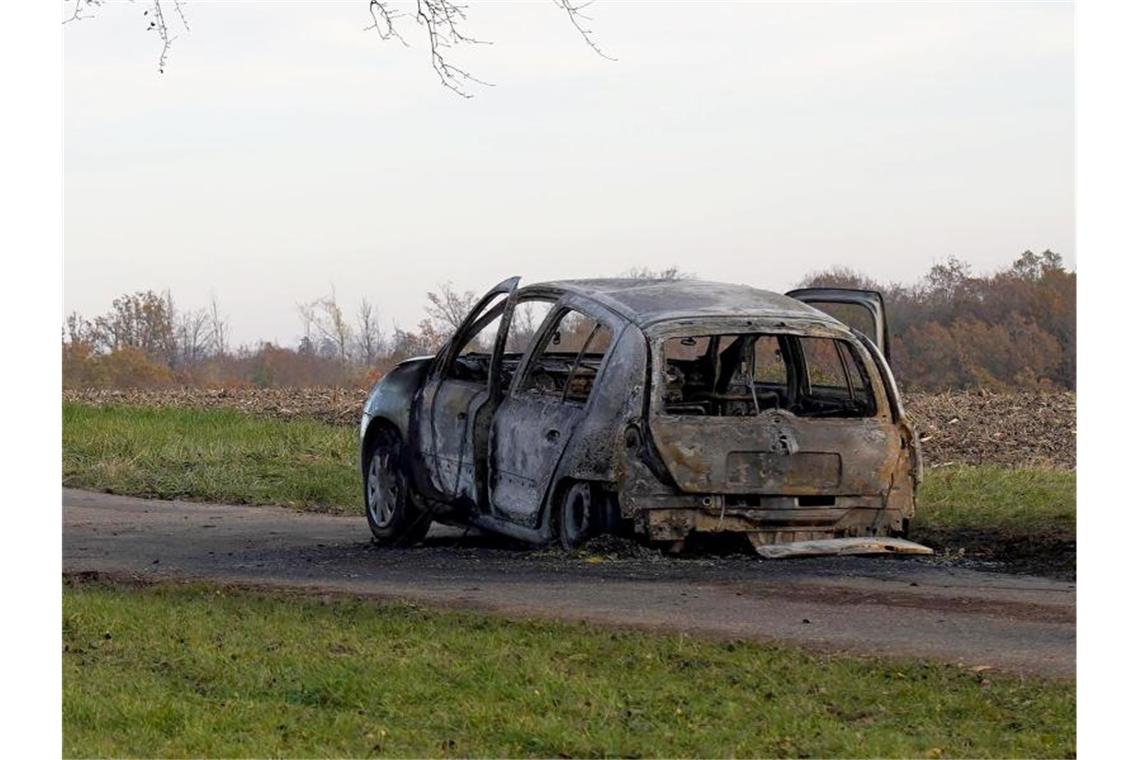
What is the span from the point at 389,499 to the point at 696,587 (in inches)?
147

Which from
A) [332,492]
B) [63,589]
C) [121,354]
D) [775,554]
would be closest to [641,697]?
[775,554]

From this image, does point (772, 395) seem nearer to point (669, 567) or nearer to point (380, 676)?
point (669, 567)

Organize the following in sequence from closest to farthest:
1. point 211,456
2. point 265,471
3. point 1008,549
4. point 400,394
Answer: point 1008,549 < point 400,394 < point 265,471 < point 211,456

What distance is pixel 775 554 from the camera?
11.5 metres

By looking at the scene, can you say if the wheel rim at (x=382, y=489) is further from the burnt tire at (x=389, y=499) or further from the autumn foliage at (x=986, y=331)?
the autumn foliage at (x=986, y=331)

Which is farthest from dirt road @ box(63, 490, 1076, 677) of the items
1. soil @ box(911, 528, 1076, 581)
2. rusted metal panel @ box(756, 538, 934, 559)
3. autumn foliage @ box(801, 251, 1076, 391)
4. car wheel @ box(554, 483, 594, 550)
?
autumn foliage @ box(801, 251, 1076, 391)

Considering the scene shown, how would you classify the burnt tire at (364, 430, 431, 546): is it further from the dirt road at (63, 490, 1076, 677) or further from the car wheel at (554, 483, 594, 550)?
the car wheel at (554, 483, 594, 550)

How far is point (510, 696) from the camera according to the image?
7.84 meters

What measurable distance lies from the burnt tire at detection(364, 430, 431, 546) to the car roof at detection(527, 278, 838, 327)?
1725 mm

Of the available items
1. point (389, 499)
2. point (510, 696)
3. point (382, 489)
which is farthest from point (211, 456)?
point (510, 696)

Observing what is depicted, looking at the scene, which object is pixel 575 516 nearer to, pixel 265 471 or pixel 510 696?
pixel 510 696

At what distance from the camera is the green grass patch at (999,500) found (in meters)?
14.3

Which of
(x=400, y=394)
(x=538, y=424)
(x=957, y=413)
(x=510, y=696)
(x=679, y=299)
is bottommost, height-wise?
(x=510, y=696)

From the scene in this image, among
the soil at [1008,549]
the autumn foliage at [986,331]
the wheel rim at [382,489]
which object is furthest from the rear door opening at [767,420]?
the autumn foliage at [986,331]
